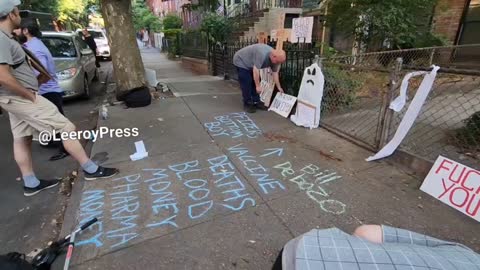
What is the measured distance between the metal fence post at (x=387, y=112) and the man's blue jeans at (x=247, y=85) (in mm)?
2605

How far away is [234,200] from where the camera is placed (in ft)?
8.98

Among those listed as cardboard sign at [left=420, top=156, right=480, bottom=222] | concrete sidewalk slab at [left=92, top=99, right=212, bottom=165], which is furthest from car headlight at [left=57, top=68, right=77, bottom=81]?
cardboard sign at [left=420, top=156, right=480, bottom=222]

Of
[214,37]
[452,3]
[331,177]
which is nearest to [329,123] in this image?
[331,177]

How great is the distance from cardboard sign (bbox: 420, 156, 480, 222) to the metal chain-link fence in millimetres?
465

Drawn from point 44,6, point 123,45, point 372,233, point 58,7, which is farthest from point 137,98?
point 58,7

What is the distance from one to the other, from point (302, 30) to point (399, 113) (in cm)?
245

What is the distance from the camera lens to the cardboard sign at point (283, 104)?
16.8ft

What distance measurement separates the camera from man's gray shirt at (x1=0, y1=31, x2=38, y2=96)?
8.25 ft

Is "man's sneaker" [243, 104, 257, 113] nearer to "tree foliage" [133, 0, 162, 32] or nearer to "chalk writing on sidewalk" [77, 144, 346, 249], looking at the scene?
"chalk writing on sidewalk" [77, 144, 346, 249]

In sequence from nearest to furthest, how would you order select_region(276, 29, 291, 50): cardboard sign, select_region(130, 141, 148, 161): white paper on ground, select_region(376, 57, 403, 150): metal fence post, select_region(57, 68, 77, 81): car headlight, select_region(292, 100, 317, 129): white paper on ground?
select_region(376, 57, 403, 150): metal fence post < select_region(130, 141, 148, 161): white paper on ground < select_region(292, 100, 317, 129): white paper on ground < select_region(276, 29, 291, 50): cardboard sign < select_region(57, 68, 77, 81): car headlight

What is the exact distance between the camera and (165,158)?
3631 millimetres

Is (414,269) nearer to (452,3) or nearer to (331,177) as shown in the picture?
(331,177)

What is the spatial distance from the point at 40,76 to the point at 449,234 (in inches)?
165

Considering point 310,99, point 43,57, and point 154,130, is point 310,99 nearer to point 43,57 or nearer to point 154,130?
point 154,130
